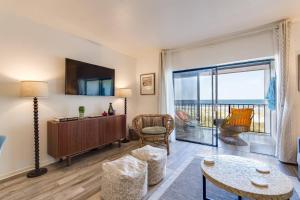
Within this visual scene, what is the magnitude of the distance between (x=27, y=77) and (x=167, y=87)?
9.37 ft

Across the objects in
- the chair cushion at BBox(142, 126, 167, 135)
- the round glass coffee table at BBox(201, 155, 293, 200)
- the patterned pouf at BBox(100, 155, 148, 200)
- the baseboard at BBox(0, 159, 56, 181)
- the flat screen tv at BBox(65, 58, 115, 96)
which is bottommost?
the baseboard at BBox(0, 159, 56, 181)

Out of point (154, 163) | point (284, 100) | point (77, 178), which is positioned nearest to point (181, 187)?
point (154, 163)

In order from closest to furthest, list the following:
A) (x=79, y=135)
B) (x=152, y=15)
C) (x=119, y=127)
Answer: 1. (x=152, y=15)
2. (x=79, y=135)
3. (x=119, y=127)

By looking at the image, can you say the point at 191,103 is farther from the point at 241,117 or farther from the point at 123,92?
the point at 123,92

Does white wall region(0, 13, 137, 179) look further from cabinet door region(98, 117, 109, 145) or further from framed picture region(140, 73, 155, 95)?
framed picture region(140, 73, 155, 95)

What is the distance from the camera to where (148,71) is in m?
4.41

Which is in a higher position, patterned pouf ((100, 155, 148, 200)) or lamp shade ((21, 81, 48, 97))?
lamp shade ((21, 81, 48, 97))

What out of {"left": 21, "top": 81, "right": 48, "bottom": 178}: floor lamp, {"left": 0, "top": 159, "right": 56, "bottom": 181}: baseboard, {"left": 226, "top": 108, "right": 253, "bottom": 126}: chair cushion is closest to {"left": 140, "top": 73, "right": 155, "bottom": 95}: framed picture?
{"left": 226, "top": 108, "right": 253, "bottom": 126}: chair cushion

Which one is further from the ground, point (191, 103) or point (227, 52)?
point (227, 52)

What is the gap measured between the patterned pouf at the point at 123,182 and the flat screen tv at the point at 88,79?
1.80 m

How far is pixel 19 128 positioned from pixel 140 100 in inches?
112

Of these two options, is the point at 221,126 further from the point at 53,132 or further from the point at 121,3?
the point at 53,132

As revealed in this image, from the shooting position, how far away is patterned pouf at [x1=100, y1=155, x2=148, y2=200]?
157cm

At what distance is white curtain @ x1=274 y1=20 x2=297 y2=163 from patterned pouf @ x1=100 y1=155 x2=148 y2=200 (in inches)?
98.2
